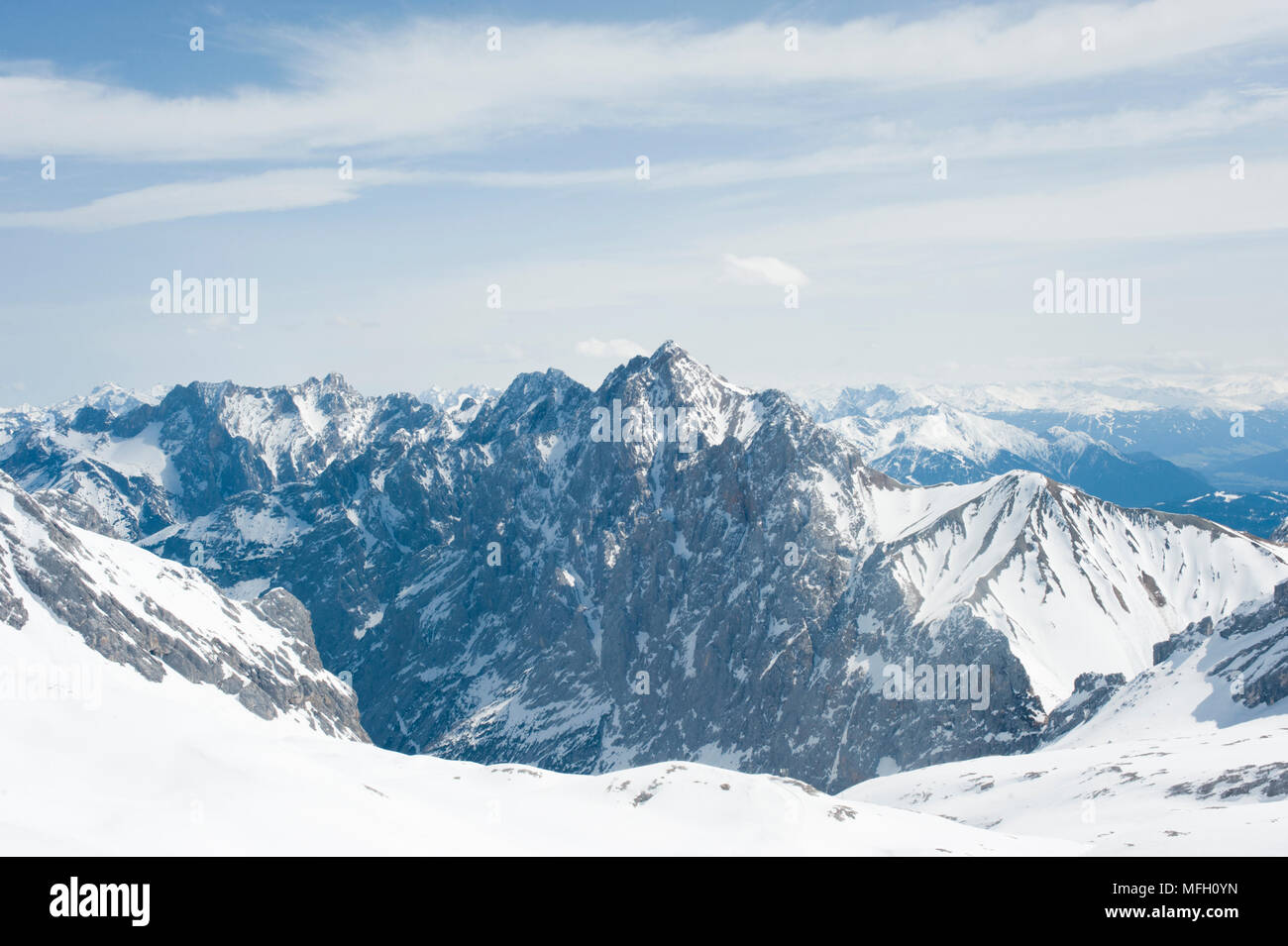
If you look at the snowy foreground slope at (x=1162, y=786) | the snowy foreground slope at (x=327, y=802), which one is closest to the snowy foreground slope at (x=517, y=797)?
the snowy foreground slope at (x=327, y=802)

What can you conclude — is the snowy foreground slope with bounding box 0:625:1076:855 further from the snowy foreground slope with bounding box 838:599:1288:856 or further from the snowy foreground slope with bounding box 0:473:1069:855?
the snowy foreground slope with bounding box 838:599:1288:856

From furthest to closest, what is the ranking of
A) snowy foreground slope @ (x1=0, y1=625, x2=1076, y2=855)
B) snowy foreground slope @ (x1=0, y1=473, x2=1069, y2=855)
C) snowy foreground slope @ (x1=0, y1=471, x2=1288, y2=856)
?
1. snowy foreground slope @ (x1=0, y1=471, x2=1288, y2=856)
2. snowy foreground slope @ (x1=0, y1=473, x2=1069, y2=855)
3. snowy foreground slope @ (x1=0, y1=625, x2=1076, y2=855)

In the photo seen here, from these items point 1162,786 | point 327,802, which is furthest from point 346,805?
point 1162,786

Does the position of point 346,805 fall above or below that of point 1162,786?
above

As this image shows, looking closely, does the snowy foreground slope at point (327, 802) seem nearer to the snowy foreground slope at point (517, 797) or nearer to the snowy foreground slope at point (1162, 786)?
the snowy foreground slope at point (517, 797)

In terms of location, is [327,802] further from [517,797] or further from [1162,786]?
[1162,786]

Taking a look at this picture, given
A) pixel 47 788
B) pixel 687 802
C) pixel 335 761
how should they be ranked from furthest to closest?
pixel 335 761 → pixel 687 802 → pixel 47 788

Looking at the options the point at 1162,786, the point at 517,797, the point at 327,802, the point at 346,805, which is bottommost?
the point at 1162,786

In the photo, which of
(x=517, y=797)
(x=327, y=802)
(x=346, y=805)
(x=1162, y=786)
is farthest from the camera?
(x=1162, y=786)

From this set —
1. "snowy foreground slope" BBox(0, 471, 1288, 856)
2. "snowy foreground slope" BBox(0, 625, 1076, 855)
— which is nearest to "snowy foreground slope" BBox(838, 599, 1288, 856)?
"snowy foreground slope" BBox(0, 471, 1288, 856)
